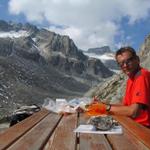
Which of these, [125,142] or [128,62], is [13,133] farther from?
[128,62]

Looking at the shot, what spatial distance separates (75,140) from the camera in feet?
14.4

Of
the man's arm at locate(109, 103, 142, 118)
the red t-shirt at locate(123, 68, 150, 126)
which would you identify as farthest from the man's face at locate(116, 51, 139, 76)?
the man's arm at locate(109, 103, 142, 118)

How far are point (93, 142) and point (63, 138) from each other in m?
0.41

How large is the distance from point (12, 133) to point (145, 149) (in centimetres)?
171

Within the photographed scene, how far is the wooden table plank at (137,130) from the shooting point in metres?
4.37

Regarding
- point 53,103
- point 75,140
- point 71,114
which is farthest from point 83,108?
point 75,140

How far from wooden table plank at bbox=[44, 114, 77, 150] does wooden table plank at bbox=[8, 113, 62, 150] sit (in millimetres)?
72

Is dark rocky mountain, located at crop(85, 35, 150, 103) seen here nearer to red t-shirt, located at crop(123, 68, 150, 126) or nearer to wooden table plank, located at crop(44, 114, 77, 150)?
red t-shirt, located at crop(123, 68, 150, 126)

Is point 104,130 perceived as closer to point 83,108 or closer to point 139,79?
point 139,79

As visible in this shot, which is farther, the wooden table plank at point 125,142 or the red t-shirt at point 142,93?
the red t-shirt at point 142,93

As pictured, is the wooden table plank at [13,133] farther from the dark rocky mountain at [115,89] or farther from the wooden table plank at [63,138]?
the dark rocky mountain at [115,89]

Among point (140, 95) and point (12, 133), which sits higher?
point (140, 95)

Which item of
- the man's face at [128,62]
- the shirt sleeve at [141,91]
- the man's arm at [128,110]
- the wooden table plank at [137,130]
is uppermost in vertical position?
the man's face at [128,62]

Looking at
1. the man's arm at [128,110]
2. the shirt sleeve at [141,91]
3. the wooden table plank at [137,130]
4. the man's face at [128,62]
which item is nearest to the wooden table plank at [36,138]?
the wooden table plank at [137,130]
